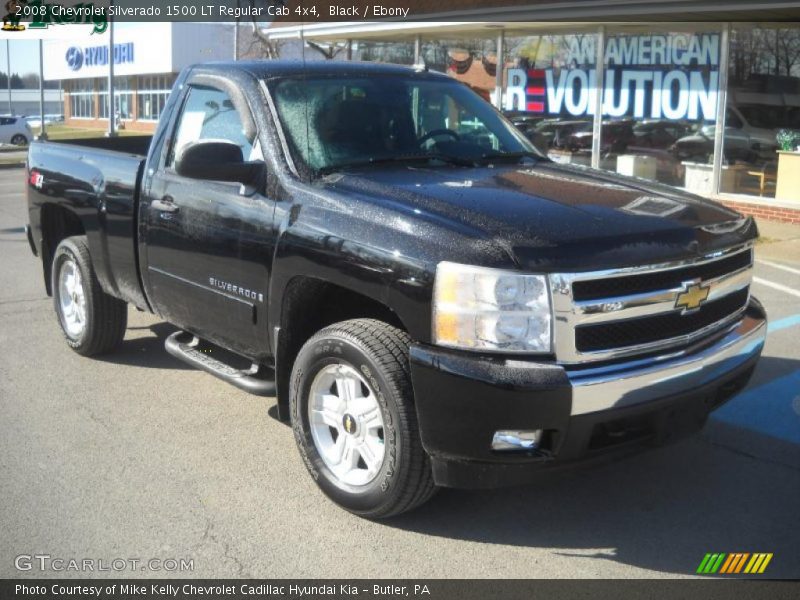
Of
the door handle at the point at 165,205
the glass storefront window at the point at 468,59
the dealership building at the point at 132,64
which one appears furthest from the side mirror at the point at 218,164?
the dealership building at the point at 132,64

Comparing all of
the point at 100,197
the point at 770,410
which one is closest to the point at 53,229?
the point at 100,197

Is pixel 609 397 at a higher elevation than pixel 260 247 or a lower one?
lower

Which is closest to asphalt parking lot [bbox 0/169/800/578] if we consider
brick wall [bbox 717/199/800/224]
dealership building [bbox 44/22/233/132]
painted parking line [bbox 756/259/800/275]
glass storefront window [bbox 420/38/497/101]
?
painted parking line [bbox 756/259/800/275]

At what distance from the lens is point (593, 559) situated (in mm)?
3787

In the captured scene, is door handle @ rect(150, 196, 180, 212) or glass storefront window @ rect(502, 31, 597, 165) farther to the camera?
glass storefront window @ rect(502, 31, 597, 165)

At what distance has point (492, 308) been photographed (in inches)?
137

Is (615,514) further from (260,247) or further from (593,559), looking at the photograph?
(260,247)

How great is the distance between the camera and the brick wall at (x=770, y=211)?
13.0 m

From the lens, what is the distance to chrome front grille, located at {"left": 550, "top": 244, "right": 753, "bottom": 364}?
3.50 metres

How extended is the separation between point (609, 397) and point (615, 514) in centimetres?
91

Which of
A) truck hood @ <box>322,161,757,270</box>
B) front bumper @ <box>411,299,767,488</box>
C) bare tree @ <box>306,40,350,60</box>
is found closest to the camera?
front bumper @ <box>411,299,767,488</box>

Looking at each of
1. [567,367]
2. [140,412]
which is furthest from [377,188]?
[140,412]

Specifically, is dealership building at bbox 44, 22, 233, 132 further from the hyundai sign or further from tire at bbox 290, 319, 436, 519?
tire at bbox 290, 319, 436, 519

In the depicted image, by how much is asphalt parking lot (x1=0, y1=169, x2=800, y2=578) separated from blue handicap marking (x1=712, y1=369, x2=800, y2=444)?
1 cm
